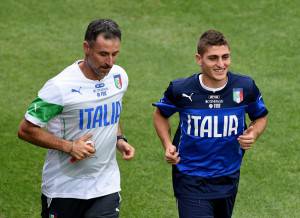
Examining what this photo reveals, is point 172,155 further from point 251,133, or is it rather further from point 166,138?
point 251,133

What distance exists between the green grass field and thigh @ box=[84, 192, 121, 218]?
1.89 meters

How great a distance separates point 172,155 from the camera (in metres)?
6.02

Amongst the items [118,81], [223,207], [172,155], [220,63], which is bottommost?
[223,207]

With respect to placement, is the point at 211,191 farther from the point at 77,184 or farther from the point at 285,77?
the point at 285,77

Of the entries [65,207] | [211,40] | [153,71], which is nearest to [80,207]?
[65,207]

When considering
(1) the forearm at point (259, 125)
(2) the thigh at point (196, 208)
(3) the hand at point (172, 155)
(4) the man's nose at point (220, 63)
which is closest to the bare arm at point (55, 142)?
(3) the hand at point (172, 155)

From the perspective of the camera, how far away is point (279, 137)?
9719 mm

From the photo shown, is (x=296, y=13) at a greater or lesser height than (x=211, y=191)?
greater

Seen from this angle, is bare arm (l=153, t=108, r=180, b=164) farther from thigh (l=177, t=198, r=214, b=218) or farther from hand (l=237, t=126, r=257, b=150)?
hand (l=237, t=126, r=257, b=150)

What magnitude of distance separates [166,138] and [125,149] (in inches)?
16.8

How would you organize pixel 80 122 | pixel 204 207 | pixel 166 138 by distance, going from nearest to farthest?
pixel 80 122
pixel 204 207
pixel 166 138

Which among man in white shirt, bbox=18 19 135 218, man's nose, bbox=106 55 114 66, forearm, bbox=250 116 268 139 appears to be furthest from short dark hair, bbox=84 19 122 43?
forearm, bbox=250 116 268 139

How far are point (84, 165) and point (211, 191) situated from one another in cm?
103

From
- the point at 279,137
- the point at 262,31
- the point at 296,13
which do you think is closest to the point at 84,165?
the point at 279,137
